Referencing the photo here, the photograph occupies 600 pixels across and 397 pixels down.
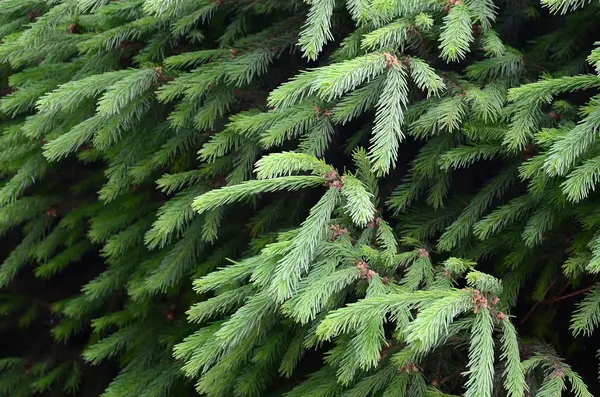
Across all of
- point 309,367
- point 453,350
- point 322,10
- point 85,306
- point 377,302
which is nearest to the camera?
point 377,302

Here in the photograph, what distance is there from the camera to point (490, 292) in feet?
5.59

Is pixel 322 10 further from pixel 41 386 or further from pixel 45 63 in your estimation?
pixel 41 386

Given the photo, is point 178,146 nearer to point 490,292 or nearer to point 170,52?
point 170,52

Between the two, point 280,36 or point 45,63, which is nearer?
point 280,36

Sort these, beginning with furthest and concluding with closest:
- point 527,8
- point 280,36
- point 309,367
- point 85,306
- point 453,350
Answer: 1. point 85,306
2. point 309,367
3. point 280,36
4. point 527,8
5. point 453,350

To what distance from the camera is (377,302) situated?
63.3 inches

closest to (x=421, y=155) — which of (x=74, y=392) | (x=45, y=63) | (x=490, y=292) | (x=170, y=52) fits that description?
(x=490, y=292)

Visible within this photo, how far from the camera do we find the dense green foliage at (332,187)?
1749 mm

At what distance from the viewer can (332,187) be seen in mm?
1843

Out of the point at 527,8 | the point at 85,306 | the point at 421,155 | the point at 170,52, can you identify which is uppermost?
the point at 527,8

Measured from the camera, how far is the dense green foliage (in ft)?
5.74

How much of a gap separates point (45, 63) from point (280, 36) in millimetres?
1049

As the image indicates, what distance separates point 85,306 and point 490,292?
1950 millimetres

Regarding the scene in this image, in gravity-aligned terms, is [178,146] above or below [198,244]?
above
